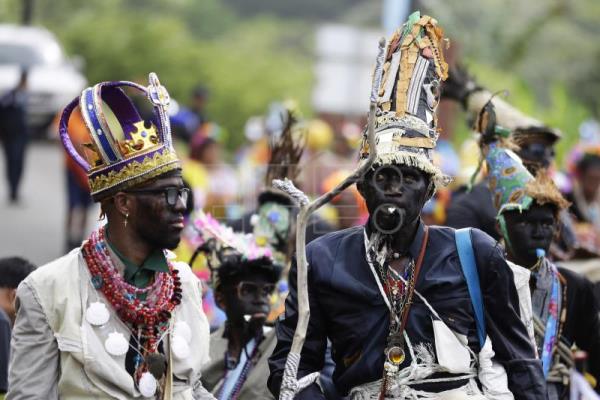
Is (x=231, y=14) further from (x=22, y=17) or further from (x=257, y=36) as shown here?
(x=22, y=17)

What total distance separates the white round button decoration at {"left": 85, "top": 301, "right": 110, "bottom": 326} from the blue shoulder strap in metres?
1.38

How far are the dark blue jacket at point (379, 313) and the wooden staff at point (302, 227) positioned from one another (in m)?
0.26

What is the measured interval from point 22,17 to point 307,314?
2815 centimetres

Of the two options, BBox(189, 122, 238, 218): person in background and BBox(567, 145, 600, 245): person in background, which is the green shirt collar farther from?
BBox(189, 122, 238, 218): person in background

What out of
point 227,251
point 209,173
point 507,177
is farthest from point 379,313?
point 209,173

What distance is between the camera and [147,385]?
5.44 meters

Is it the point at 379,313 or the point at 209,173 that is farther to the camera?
the point at 209,173

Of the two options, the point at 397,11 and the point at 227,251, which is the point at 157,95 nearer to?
the point at 227,251

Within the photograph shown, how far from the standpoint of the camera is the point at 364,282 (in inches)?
218

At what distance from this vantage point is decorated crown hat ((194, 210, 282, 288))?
7668 millimetres

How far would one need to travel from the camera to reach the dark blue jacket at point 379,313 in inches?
216

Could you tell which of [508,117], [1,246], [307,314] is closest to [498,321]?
[307,314]

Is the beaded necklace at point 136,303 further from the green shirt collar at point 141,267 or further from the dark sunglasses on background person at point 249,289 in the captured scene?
the dark sunglasses on background person at point 249,289

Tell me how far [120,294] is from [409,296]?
3.63ft
